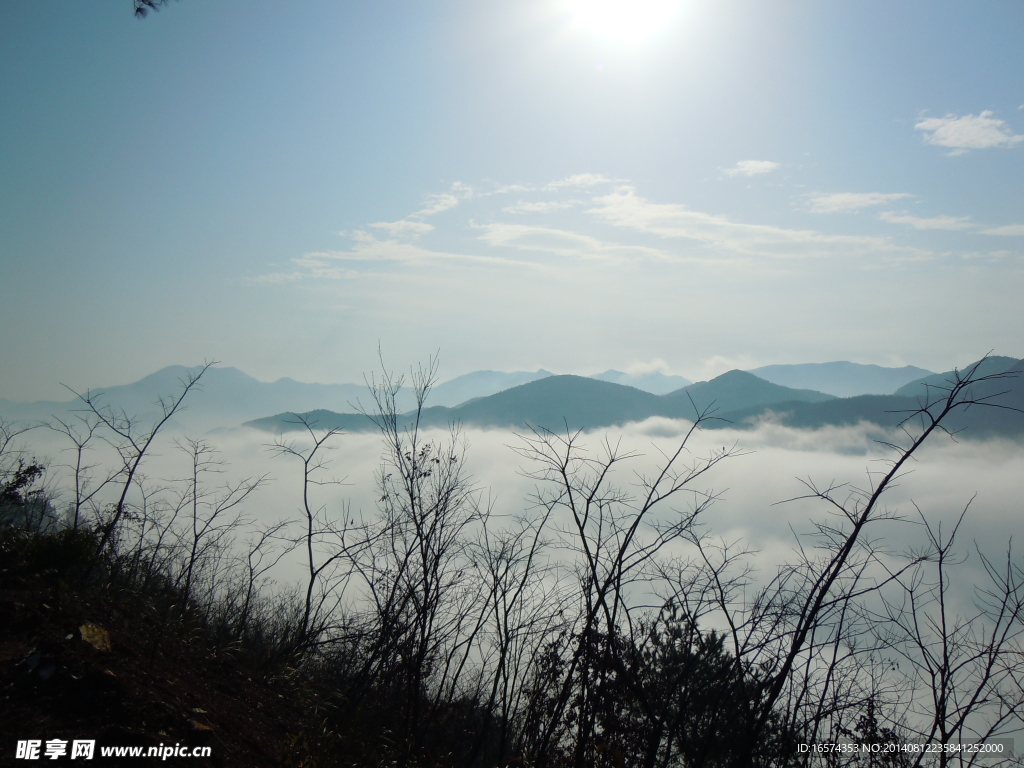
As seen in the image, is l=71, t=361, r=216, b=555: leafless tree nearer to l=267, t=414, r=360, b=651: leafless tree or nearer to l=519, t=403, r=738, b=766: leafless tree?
l=267, t=414, r=360, b=651: leafless tree

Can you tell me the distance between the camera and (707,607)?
11828mm

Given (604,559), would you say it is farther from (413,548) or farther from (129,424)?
(129,424)

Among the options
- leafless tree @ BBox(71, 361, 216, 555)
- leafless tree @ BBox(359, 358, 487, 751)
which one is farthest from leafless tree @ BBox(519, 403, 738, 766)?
leafless tree @ BBox(71, 361, 216, 555)

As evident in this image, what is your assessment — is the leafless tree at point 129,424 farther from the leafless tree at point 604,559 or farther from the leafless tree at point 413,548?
the leafless tree at point 604,559

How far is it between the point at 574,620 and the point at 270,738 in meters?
5.47

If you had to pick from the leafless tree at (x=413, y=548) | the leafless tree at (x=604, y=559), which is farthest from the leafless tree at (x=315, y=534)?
the leafless tree at (x=604, y=559)

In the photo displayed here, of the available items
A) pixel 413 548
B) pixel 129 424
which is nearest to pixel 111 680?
pixel 413 548

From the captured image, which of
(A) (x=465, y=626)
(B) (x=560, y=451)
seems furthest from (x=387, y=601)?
(B) (x=560, y=451)

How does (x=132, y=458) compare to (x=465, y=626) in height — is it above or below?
above

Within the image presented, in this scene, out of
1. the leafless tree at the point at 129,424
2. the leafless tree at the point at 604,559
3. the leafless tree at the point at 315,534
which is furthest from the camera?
the leafless tree at the point at 129,424

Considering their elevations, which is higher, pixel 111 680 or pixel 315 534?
pixel 111 680

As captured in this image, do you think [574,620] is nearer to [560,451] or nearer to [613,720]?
[613,720]

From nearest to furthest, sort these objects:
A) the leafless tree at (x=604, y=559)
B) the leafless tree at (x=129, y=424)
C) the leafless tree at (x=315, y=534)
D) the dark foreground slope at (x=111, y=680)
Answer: the dark foreground slope at (x=111, y=680) < the leafless tree at (x=604, y=559) < the leafless tree at (x=315, y=534) < the leafless tree at (x=129, y=424)

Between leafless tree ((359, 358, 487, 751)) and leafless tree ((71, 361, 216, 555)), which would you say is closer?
leafless tree ((359, 358, 487, 751))
